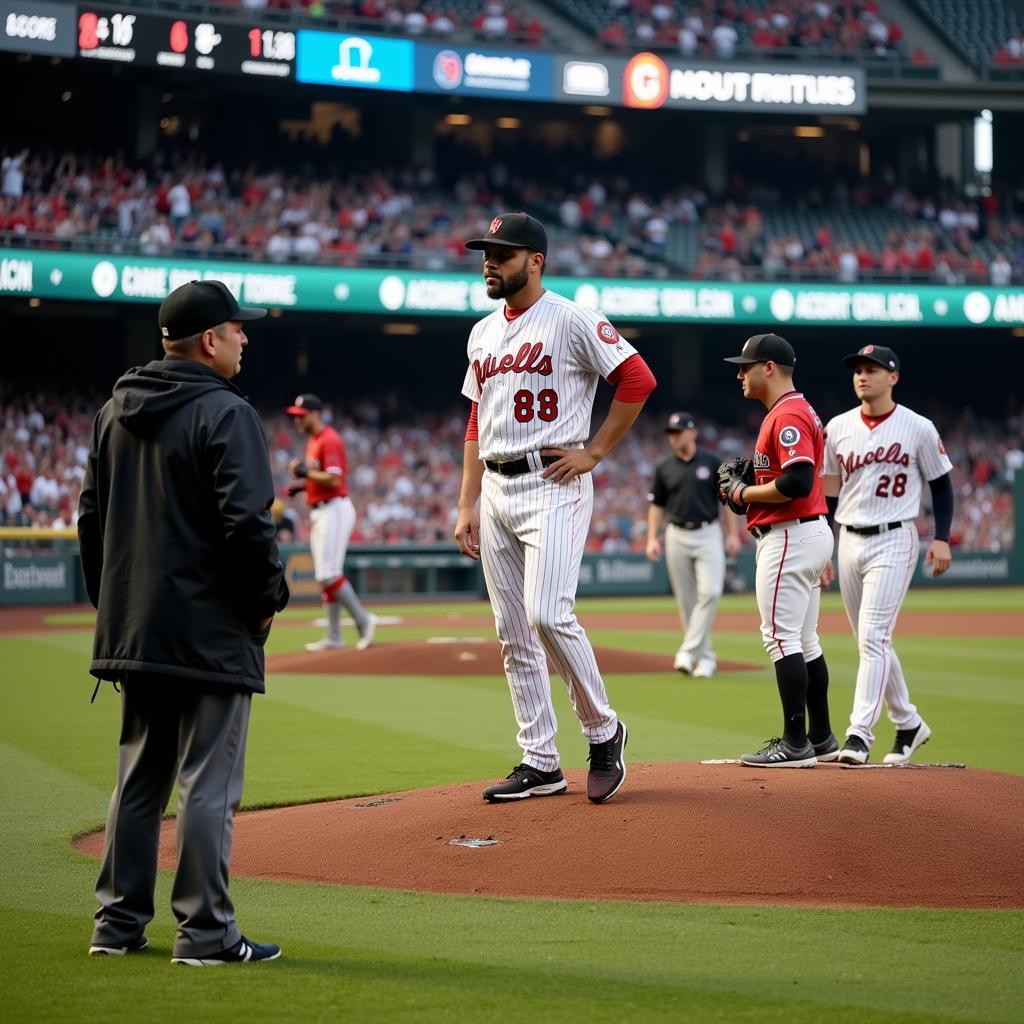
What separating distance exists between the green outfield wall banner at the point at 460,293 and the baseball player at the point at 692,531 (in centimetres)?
1772

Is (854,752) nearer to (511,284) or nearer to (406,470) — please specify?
(511,284)

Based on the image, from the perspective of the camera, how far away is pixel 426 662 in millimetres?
14672

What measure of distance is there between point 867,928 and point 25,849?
11.4 ft

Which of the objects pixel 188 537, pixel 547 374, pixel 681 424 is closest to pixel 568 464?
pixel 547 374

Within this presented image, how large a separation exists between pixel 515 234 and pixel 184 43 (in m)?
26.4

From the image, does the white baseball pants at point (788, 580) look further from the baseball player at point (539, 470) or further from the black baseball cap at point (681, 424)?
the black baseball cap at point (681, 424)

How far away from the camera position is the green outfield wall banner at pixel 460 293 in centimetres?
2905

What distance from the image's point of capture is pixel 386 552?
28.1 meters

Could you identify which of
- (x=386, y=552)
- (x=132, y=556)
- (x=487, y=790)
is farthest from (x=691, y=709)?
(x=386, y=552)

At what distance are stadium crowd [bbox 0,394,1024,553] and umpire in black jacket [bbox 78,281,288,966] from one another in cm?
2300

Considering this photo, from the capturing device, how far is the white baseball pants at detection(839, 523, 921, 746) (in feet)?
26.0

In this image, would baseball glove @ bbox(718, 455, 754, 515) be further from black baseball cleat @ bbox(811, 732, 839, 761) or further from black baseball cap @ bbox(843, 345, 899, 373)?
black baseball cleat @ bbox(811, 732, 839, 761)

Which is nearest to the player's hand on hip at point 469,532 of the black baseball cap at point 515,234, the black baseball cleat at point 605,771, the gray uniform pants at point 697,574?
the black baseball cleat at point 605,771

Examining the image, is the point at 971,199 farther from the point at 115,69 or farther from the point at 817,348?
the point at 115,69
